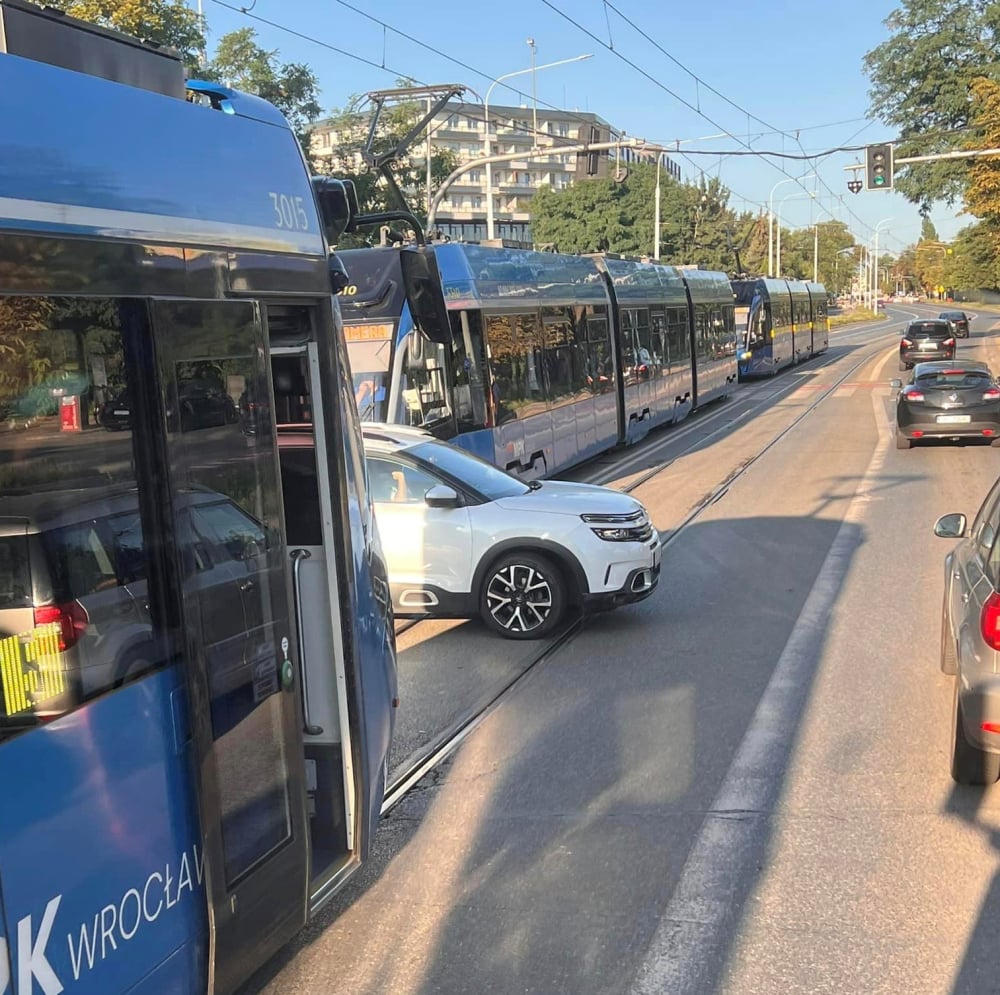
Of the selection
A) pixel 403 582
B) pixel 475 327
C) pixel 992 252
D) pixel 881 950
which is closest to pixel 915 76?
pixel 992 252

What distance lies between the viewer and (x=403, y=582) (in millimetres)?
8359

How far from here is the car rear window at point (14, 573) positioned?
2572 millimetres

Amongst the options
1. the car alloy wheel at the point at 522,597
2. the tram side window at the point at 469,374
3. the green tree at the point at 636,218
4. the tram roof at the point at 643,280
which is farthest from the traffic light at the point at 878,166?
the green tree at the point at 636,218

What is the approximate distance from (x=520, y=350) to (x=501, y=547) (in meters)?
7.02

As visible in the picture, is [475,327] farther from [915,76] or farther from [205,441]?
[915,76]

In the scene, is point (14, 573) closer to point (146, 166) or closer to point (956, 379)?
point (146, 166)

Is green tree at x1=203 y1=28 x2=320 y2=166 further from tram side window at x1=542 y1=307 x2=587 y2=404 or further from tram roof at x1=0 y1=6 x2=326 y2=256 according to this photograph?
tram roof at x1=0 y1=6 x2=326 y2=256

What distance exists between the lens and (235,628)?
333 cm

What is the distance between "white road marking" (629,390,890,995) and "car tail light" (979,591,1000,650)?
1255mm

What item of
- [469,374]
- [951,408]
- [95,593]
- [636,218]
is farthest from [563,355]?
[636,218]

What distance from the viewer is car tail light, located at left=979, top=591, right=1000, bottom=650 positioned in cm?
471

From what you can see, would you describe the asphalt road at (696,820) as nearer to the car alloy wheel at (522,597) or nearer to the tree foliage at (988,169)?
the car alloy wheel at (522,597)

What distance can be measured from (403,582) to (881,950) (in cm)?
500

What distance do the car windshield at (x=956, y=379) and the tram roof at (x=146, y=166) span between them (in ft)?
53.6
